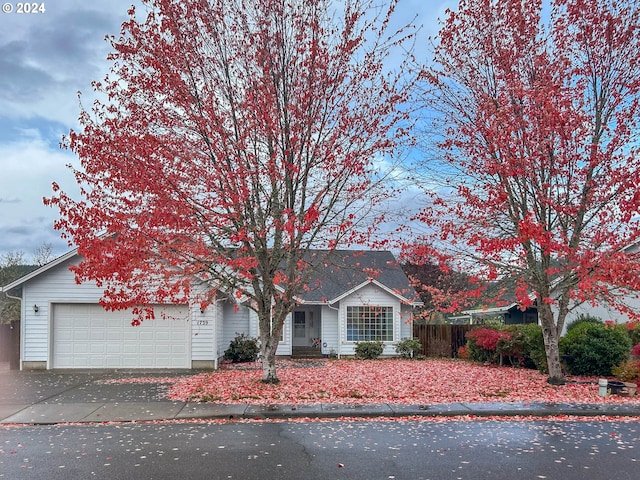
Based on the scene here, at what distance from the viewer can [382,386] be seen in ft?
45.5

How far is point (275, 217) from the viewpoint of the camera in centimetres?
1334

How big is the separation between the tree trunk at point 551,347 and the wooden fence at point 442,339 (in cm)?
958

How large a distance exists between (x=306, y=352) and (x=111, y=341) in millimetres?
8468

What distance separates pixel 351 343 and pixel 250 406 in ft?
41.1

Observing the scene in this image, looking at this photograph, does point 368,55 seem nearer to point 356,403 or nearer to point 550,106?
point 550,106

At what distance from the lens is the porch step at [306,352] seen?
2333 cm

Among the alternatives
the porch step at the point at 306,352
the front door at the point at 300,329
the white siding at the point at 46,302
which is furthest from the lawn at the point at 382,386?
the front door at the point at 300,329

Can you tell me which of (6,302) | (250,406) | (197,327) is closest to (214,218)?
(250,406)

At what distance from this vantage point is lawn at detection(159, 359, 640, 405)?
1193 cm

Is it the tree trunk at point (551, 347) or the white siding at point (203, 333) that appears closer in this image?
the tree trunk at point (551, 347)

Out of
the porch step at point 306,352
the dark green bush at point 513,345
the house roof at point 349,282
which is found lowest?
the porch step at point 306,352

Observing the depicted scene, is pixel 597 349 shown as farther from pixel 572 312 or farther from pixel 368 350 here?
pixel 368 350

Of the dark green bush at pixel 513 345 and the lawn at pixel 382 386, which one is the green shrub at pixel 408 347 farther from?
the lawn at pixel 382 386

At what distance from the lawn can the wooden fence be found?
5386 mm
